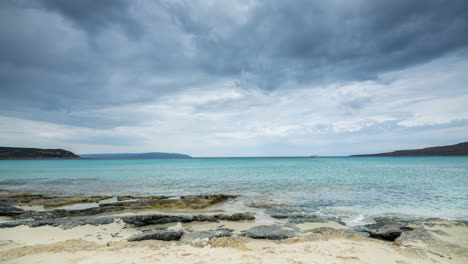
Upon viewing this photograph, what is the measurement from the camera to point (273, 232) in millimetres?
9555

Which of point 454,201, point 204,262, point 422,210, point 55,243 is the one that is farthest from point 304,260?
point 454,201

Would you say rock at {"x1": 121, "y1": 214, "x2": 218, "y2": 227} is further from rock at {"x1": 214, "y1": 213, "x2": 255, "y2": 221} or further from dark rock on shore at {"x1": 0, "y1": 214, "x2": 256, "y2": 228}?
rock at {"x1": 214, "y1": 213, "x2": 255, "y2": 221}

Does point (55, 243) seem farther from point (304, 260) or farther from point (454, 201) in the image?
point (454, 201)

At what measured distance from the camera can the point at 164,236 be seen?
29.9ft

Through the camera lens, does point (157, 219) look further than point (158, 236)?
Yes

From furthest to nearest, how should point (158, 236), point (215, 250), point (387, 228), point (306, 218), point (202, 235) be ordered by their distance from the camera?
point (306, 218) < point (387, 228) < point (202, 235) < point (158, 236) < point (215, 250)

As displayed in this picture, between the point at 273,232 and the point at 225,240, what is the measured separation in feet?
7.52

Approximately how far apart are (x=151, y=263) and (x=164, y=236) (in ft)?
9.19

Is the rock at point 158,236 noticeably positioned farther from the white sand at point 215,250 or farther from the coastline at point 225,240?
the white sand at point 215,250

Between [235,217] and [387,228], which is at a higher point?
[387,228]

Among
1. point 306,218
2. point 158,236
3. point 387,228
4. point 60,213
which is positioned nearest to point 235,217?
point 306,218

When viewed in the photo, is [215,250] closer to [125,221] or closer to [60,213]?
[125,221]

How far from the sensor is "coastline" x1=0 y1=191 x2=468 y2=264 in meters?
6.96

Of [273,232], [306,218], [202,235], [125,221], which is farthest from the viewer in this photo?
[306,218]
